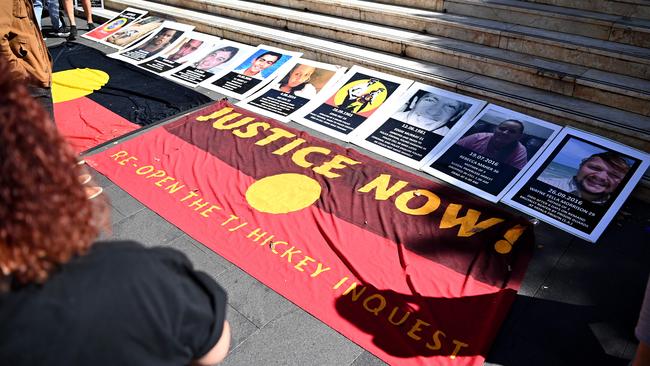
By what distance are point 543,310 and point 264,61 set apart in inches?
162

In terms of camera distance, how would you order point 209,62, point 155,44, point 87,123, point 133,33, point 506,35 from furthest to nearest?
1. point 133,33
2. point 155,44
3. point 209,62
4. point 87,123
5. point 506,35

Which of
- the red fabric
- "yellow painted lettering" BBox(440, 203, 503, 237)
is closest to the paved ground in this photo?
"yellow painted lettering" BBox(440, 203, 503, 237)

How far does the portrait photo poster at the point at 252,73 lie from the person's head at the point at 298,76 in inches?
7.8

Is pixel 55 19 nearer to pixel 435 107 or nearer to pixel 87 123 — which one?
pixel 87 123

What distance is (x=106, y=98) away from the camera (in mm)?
5324

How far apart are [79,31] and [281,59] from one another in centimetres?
389

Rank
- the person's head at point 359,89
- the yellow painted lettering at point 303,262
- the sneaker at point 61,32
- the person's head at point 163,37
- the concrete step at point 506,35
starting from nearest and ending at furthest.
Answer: the yellow painted lettering at point 303,262 < the concrete step at point 506,35 < the person's head at point 359,89 < the person's head at point 163,37 < the sneaker at point 61,32

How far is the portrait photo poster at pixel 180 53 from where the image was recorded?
607cm

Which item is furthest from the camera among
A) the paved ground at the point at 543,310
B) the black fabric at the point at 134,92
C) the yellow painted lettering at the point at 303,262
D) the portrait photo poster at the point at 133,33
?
the portrait photo poster at the point at 133,33

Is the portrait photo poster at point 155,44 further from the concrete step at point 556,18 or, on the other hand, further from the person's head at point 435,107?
the person's head at point 435,107

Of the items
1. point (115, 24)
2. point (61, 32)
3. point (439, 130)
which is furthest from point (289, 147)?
point (61, 32)

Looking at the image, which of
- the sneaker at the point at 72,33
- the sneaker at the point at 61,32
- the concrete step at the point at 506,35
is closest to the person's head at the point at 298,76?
the concrete step at the point at 506,35

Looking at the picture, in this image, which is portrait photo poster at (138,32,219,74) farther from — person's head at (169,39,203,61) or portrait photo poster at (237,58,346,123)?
portrait photo poster at (237,58,346,123)

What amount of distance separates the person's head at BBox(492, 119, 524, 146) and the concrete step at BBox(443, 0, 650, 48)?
4.01 feet
